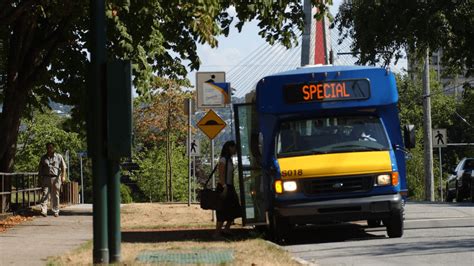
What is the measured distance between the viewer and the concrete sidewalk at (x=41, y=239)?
12.2 metres

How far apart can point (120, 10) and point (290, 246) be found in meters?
5.51

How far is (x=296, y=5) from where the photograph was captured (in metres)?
19.8

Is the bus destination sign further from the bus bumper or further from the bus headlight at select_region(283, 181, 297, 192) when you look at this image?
the bus bumper

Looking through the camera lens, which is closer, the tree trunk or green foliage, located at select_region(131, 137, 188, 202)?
the tree trunk

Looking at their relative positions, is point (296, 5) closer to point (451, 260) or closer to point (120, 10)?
point (120, 10)

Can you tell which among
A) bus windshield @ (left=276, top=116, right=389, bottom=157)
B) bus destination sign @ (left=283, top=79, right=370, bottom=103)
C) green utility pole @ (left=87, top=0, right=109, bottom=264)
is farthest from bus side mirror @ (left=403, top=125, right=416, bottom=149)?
green utility pole @ (left=87, top=0, right=109, bottom=264)

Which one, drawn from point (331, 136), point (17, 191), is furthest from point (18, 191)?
point (331, 136)

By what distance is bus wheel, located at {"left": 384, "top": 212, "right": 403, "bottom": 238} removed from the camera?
604 inches

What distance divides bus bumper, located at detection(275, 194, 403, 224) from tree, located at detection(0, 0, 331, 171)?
342 cm

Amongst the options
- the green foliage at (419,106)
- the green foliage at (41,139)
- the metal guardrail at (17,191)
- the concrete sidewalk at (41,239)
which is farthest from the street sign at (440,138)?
the green foliage at (419,106)

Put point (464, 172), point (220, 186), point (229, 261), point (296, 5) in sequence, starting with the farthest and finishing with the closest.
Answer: point (464, 172), point (296, 5), point (220, 186), point (229, 261)

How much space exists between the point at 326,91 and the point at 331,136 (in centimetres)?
79

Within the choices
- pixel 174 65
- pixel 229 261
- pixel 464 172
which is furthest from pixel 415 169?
pixel 229 261

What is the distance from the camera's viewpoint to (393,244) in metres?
14.5
